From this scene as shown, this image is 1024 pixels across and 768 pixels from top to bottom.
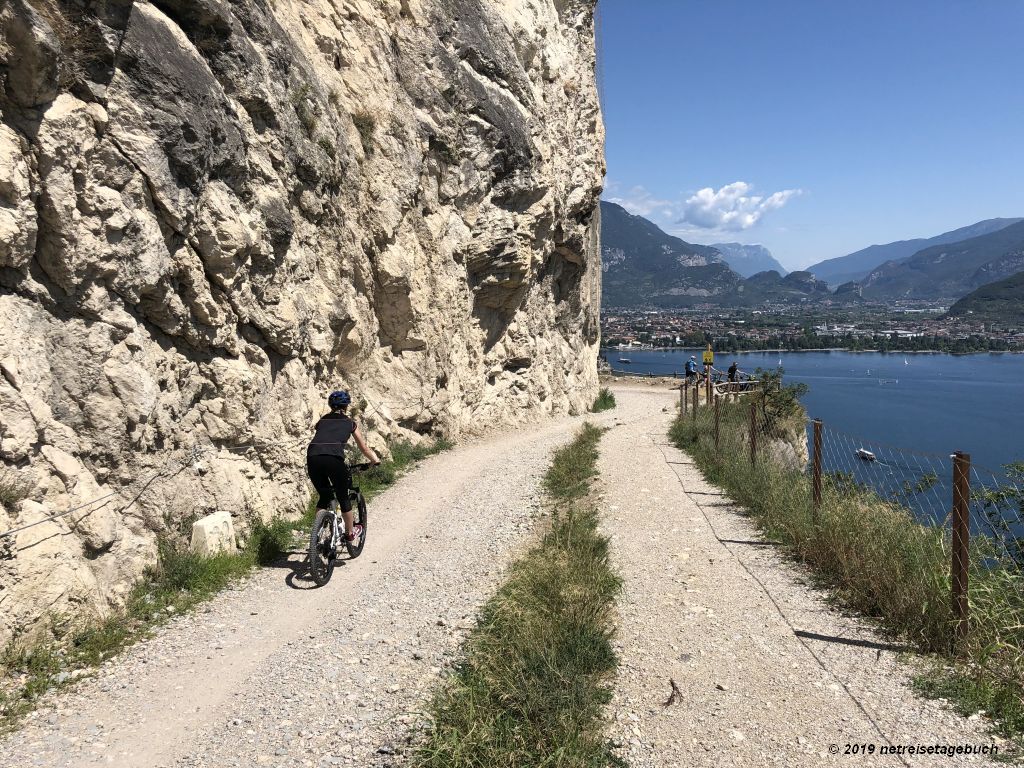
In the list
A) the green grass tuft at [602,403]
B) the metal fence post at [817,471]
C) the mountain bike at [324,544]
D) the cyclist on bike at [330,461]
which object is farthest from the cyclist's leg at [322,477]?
the green grass tuft at [602,403]

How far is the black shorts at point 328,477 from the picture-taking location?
22.7 feet

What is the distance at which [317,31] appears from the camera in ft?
42.0

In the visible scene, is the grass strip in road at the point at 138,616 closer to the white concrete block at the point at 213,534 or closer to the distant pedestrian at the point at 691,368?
the white concrete block at the point at 213,534

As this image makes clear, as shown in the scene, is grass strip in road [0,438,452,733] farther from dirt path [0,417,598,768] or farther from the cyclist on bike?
the cyclist on bike

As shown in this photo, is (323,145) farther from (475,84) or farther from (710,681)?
(710,681)

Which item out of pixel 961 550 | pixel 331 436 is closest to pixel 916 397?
pixel 961 550

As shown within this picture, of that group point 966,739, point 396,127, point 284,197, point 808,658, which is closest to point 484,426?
point 396,127

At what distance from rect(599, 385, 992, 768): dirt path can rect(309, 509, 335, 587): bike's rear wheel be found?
304cm

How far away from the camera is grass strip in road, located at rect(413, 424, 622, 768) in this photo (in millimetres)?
3627

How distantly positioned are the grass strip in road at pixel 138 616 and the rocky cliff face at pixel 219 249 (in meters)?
0.18

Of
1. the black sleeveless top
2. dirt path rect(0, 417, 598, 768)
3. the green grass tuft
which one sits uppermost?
the black sleeveless top

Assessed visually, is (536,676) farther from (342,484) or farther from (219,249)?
(219,249)

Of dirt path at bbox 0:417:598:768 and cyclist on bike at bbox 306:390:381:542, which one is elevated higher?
cyclist on bike at bbox 306:390:381:542

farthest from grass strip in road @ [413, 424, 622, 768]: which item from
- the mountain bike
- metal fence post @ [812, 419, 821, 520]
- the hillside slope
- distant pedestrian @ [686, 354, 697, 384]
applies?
the hillside slope
